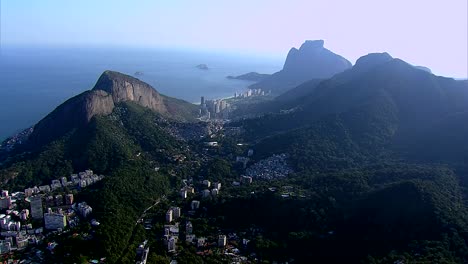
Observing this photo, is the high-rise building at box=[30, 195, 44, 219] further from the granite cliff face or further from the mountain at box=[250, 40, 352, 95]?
the mountain at box=[250, 40, 352, 95]

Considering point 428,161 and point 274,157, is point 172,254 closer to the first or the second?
point 274,157

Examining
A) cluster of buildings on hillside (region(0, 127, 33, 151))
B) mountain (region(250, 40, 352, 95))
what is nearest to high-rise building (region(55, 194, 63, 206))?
cluster of buildings on hillside (region(0, 127, 33, 151))

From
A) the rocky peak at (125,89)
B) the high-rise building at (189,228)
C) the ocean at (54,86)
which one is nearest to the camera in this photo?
the high-rise building at (189,228)

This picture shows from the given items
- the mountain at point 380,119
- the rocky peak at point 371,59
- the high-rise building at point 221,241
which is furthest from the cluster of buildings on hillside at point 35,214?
the rocky peak at point 371,59

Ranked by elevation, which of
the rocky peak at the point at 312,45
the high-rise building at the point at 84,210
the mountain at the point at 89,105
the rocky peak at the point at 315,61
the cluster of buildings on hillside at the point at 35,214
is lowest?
the cluster of buildings on hillside at the point at 35,214

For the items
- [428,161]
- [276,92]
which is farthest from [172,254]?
[276,92]

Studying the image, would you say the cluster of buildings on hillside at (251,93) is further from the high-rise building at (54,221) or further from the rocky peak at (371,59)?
the high-rise building at (54,221)

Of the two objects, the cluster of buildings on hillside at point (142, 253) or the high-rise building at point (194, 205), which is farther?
the high-rise building at point (194, 205)
